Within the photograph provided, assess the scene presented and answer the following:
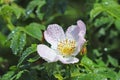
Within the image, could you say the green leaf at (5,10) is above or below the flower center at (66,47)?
above

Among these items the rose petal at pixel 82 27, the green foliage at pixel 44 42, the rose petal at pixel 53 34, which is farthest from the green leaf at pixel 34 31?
the rose petal at pixel 82 27

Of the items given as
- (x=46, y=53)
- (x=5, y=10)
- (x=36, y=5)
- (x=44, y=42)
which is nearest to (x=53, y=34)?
(x=44, y=42)

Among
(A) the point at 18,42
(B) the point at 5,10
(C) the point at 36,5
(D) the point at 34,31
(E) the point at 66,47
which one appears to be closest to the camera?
(E) the point at 66,47

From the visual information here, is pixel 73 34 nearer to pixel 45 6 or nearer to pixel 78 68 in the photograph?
pixel 78 68

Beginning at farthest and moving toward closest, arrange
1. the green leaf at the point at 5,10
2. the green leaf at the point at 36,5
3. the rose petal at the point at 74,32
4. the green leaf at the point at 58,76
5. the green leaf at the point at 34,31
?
the green leaf at the point at 36,5 → the green leaf at the point at 5,10 → the green leaf at the point at 34,31 → the rose petal at the point at 74,32 → the green leaf at the point at 58,76

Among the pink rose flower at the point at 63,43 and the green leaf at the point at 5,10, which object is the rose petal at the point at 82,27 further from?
the green leaf at the point at 5,10

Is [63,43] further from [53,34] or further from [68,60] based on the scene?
[68,60]

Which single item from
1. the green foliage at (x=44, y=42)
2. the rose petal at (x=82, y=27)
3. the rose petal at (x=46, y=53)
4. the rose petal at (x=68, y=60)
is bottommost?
the green foliage at (x=44, y=42)
